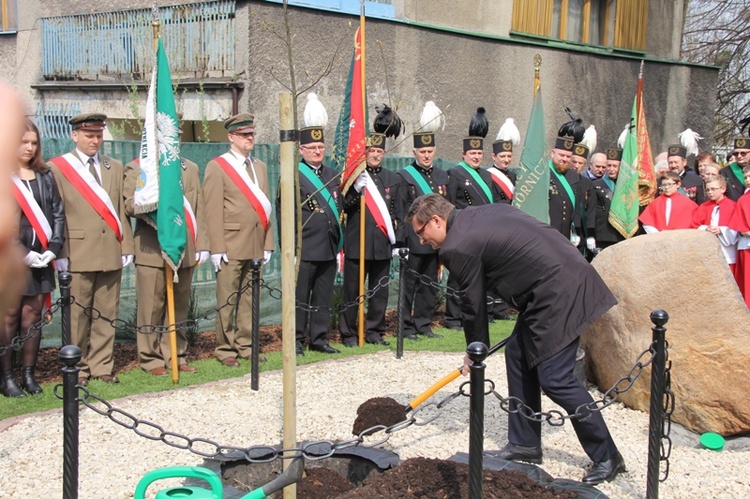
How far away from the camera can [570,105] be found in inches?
610

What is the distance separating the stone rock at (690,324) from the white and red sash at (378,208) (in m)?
3.00

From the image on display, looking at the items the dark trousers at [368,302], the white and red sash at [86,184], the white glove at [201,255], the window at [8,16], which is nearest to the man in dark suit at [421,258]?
the dark trousers at [368,302]

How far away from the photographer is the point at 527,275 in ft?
16.8

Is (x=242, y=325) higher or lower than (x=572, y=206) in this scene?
lower

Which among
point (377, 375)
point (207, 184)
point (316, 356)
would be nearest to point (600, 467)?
point (377, 375)

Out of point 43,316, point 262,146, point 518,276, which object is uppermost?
point 262,146

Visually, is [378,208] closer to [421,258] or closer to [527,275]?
[421,258]

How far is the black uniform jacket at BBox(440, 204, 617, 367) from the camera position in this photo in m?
5.05

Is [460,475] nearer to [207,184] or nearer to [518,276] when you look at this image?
[518,276]

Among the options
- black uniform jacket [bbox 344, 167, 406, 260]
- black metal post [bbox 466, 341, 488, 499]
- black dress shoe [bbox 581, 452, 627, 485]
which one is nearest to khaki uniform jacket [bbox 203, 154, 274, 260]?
black uniform jacket [bbox 344, 167, 406, 260]

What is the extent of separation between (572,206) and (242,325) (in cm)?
480

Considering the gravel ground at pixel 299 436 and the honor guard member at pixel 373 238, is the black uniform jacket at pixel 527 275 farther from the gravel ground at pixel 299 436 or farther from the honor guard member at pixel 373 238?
the honor guard member at pixel 373 238

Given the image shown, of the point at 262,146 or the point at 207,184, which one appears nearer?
the point at 207,184

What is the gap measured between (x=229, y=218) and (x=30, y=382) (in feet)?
7.48
